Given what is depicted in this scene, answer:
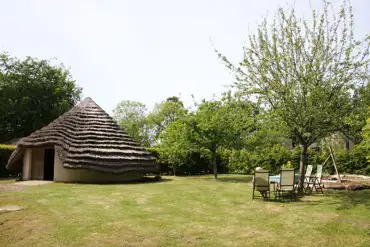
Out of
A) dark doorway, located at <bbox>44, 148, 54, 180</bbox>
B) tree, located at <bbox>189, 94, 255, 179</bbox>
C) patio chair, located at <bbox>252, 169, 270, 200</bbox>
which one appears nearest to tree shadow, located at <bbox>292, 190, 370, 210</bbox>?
patio chair, located at <bbox>252, 169, 270, 200</bbox>

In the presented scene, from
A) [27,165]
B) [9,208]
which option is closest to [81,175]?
[27,165]

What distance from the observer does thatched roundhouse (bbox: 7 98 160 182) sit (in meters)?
18.1

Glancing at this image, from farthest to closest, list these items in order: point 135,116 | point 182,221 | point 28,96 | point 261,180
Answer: point 135,116 → point 28,96 → point 261,180 → point 182,221

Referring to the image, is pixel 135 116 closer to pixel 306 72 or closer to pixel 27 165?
pixel 27 165

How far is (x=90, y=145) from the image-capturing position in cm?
1861

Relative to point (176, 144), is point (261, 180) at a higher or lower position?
lower

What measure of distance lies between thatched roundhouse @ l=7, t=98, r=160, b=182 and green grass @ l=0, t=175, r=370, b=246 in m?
6.30

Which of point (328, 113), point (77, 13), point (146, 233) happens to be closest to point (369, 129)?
point (328, 113)

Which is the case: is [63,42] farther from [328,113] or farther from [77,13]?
[328,113]

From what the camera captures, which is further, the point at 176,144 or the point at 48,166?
the point at 48,166

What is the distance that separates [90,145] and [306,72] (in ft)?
40.4

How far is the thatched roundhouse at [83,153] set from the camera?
→ 1806cm

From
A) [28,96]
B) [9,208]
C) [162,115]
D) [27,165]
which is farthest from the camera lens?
[162,115]

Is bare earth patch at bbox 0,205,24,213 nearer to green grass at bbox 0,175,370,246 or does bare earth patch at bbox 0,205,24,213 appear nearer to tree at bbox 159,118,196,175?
green grass at bbox 0,175,370,246
